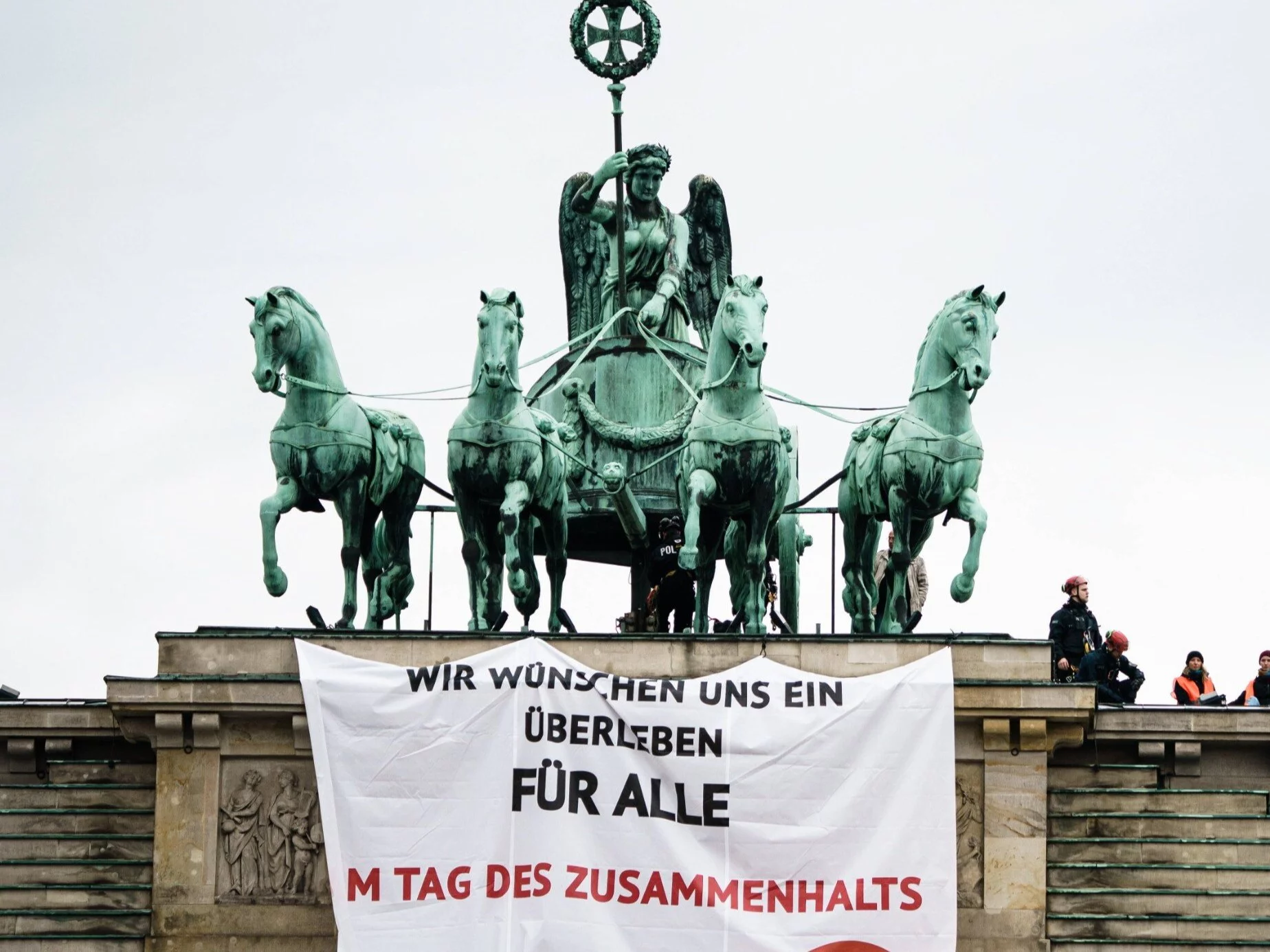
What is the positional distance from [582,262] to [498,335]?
781cm

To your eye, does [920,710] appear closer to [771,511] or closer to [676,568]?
[771,511]

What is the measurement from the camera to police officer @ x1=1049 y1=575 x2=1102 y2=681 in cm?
4238

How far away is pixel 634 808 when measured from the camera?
130 ft

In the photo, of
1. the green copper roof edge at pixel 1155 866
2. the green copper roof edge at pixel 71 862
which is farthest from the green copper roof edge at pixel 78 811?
the green copper roof edge at pixel 1155 866

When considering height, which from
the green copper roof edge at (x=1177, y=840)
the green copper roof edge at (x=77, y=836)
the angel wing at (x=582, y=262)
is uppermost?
the angel wing at (x=582, y=262)

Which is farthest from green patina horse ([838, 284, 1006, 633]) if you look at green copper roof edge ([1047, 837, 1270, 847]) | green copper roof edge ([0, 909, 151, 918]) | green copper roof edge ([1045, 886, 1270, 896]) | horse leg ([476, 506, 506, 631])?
green copper roof edge ([0, 909, 151, 918])

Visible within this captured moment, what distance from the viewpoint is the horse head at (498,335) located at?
41.2 metres

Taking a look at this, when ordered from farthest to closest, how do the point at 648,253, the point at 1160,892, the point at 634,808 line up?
the point at 648,253 → the point at 1160,892 → the point at 634,808

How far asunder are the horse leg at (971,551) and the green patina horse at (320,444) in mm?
5286

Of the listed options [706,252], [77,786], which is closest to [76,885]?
[77,786]

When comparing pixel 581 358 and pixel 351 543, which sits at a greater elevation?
pixel 581 358

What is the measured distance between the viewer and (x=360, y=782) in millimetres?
39781

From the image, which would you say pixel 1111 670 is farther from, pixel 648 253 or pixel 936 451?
pixel 648 253

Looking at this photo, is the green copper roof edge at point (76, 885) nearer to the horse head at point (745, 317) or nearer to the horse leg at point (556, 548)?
the horse leg at point (556, 548)
